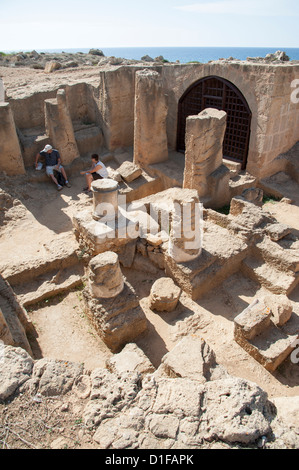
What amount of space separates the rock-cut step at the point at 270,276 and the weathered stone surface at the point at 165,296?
1.57m

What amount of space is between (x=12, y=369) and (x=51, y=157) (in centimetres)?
790

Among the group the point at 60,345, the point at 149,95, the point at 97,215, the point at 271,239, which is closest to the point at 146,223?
the point at 97,215

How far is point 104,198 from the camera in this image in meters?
6.57

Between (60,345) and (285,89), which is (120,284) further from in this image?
(285,89)

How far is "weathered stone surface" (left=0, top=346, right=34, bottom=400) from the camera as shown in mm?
2934

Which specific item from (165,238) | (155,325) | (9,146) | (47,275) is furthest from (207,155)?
(9,146)

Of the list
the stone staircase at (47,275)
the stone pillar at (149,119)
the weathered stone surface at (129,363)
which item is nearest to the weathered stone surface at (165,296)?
the weathered stone surface at (129,363)

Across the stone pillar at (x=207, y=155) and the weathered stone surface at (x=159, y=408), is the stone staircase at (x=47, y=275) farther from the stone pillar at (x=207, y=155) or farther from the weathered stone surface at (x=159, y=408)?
the stone pillar at (x=207, y=155)

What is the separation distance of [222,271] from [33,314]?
3.52 metres

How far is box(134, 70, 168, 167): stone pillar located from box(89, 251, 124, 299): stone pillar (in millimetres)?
5874

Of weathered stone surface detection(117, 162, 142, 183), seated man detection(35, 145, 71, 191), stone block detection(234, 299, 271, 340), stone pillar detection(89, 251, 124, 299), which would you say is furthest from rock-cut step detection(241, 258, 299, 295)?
seated man detection(35, 145, 71, 191)

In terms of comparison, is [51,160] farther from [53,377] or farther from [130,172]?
[53,377]

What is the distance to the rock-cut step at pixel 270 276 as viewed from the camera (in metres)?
5.92
